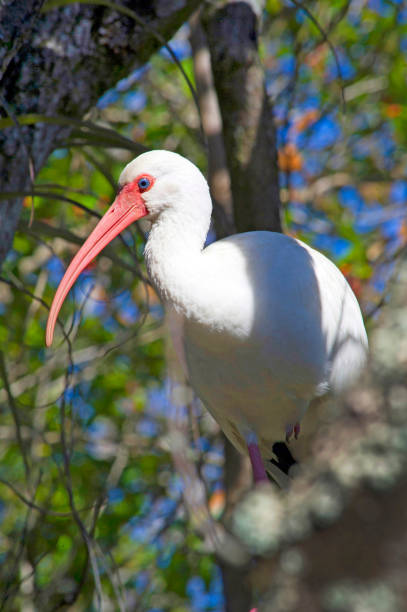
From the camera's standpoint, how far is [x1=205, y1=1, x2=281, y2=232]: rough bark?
279 cm

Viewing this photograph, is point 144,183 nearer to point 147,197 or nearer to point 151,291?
point 147,197

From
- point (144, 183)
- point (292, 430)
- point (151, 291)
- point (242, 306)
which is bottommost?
point (151, 291)

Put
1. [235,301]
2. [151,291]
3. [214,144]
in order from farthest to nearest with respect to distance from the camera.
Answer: [151,291] < [214,144] < [235,301]

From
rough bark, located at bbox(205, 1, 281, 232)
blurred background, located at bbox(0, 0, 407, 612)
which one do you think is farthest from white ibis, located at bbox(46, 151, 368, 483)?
blurred background, located at bbox(0, 0, 407, 612)

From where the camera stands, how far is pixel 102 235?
98.5 inches

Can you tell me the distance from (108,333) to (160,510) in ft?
3.17

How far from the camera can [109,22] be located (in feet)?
7.07

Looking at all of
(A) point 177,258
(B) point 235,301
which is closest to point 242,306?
(B) point 235,301

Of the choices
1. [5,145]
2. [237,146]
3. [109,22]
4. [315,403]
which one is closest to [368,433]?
[5,145]

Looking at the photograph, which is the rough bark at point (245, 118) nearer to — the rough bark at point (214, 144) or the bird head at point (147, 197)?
the rough bark at point (214, 144)

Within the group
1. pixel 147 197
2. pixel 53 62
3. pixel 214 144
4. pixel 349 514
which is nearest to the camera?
pixel 349 514

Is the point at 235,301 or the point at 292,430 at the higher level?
the point at 235,301

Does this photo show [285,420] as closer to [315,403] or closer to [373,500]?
[315,403]

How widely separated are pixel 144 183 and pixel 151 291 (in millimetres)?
1942
